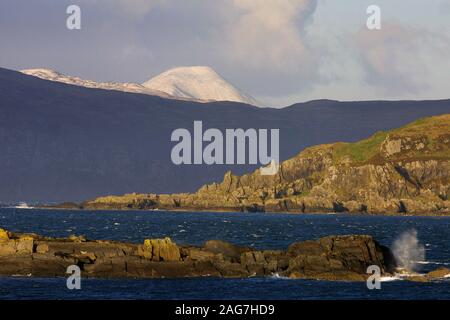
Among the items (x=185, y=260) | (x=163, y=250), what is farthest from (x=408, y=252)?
(x=163, y=250)

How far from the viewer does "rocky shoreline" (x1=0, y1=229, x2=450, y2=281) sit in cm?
10519

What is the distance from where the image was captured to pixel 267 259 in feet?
371

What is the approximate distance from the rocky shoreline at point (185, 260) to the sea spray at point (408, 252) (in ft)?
22.7

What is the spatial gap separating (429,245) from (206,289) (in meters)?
82.7

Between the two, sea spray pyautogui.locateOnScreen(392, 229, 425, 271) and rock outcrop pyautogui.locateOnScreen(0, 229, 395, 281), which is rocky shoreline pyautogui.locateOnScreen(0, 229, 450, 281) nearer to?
rock outcrop pyautogui.locateOnScreen(0, 229, 395, 281)

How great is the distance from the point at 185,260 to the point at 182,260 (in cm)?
34

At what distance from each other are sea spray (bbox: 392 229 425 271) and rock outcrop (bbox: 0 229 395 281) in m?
6.75

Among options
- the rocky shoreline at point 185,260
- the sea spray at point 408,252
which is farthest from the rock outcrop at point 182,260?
the sea spray at point 408,252

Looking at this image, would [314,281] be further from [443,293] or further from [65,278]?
[65,278]

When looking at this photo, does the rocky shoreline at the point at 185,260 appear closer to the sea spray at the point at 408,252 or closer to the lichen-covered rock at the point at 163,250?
the lichen-covered rock at the point at 163,250

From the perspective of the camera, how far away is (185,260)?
110 m

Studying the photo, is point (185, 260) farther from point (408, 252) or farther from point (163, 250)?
point (408, 252)
